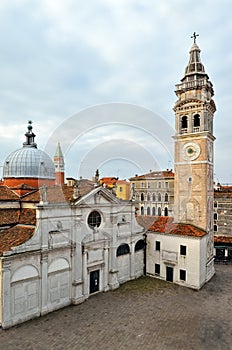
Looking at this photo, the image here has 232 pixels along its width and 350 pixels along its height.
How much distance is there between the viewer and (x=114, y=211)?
83.4ft

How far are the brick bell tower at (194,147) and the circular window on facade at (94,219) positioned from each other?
9.27 metres

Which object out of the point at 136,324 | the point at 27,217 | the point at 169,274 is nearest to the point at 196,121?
the point at 169,274

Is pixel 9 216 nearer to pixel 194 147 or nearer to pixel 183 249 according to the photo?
pixel 183 249

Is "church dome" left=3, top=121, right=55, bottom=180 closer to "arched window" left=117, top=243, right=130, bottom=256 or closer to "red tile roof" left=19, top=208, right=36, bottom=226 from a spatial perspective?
"red tile roof" left=19, top=208, right=36, bottom=226

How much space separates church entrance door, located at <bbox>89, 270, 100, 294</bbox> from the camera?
23.2 meters

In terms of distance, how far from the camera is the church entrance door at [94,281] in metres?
23.2

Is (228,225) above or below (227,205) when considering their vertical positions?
A: below

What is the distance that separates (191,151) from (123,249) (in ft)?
41.0

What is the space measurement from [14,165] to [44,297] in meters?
14.9

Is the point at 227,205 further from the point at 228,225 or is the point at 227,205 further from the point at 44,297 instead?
the point at 44,297

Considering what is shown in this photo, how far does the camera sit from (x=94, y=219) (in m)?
24.0

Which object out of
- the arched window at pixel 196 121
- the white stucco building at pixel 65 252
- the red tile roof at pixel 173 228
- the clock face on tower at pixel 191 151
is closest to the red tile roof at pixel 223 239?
the red tile roof at pixel 173 228

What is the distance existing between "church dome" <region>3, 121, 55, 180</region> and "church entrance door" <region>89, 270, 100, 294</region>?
38.9ft

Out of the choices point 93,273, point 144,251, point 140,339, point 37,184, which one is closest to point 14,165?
point 37,184
